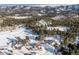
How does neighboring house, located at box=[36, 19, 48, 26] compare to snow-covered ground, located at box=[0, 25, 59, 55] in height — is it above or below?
above

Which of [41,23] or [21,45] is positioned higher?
[41,23]

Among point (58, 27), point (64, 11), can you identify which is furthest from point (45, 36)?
point (64, 11)

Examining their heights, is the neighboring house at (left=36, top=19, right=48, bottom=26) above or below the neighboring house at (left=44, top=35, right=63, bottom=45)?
above

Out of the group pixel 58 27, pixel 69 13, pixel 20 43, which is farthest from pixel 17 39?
pixel 69 13

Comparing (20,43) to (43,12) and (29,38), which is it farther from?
(43,12)

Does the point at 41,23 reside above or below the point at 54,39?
above

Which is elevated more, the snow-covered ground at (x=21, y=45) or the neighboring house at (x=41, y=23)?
the neighboring house at (x=41, y=23)

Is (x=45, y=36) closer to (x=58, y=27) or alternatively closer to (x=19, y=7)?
(x=58, y=27)

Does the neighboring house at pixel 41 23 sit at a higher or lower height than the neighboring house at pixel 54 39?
higher
